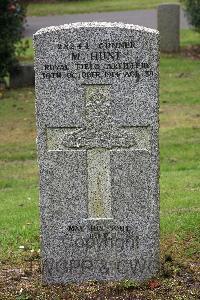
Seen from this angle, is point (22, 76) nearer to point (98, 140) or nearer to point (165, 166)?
point (165, 166)

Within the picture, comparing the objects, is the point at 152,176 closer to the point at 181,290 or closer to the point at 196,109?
the point at 181,290

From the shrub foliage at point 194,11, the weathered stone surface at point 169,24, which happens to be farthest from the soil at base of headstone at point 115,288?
the shrub foliage at point 194,11

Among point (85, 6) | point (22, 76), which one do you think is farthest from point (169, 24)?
point (85, 6)

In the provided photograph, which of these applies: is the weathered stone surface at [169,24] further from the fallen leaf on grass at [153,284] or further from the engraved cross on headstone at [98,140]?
the fallen leaf on grass at [153,284]

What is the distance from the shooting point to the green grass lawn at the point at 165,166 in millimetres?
7230

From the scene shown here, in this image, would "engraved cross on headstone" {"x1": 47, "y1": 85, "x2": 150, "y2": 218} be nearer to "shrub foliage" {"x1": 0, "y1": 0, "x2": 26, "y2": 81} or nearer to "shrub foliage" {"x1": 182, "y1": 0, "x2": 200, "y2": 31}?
"shrub foliage" {"x1": 0, "y1": 0, "x2": 26, "y2": 81}

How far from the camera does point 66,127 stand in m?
5.77

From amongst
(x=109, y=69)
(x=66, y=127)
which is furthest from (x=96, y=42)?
(x=66, y=127)

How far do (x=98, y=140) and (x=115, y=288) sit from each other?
1.15 meters

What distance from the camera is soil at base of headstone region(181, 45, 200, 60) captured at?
21.2 meters

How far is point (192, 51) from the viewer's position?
22.0 meters

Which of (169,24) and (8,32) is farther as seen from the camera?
(169,24)

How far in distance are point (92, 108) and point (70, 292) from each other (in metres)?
1.43

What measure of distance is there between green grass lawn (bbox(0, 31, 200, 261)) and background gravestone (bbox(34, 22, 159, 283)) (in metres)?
0.81
